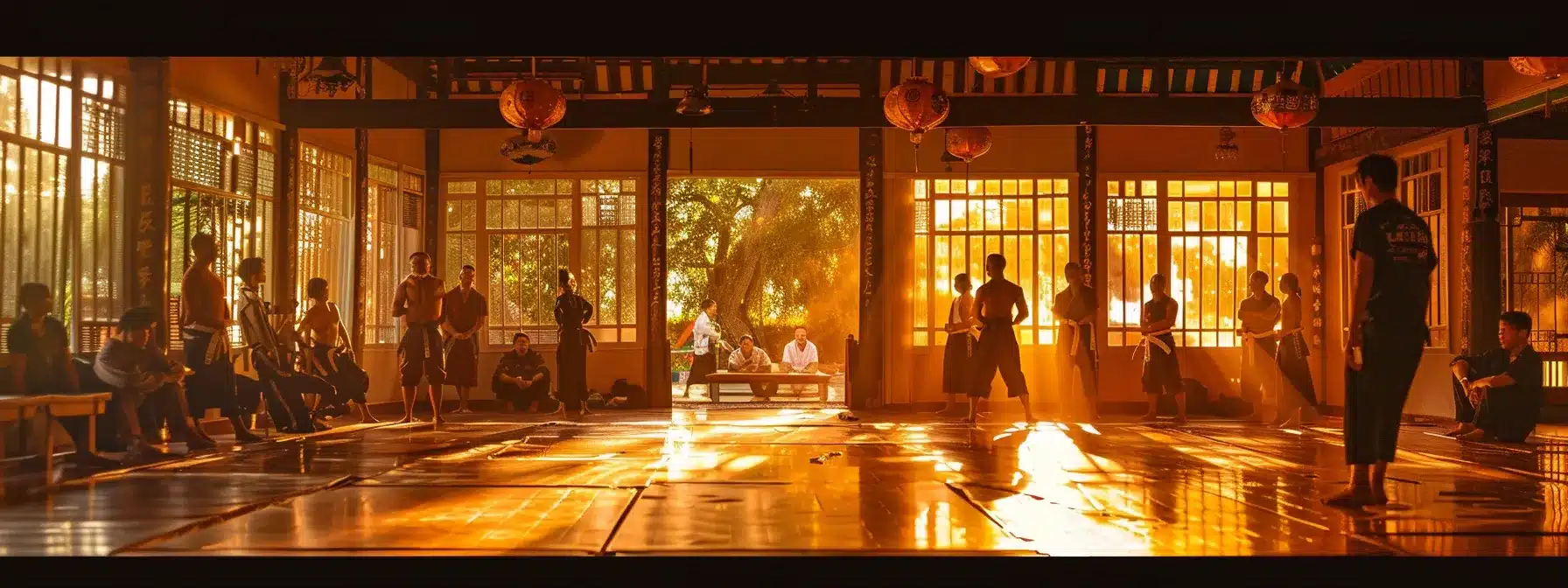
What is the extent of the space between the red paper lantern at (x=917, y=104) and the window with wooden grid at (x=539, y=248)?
400 centimetres

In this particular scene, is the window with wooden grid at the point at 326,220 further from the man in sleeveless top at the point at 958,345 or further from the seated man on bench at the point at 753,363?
the man in sleeveless top at the point at 958,345

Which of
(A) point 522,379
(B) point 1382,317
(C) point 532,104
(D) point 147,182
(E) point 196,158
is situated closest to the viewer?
(B) point 1382,317

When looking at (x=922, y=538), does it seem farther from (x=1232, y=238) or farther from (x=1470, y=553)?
(x=1232, y=238)

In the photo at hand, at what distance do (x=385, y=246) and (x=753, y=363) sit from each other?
11.8 feet

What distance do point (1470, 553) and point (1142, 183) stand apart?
8.33 m

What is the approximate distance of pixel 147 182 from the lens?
26.2 feet

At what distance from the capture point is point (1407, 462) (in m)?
6.58

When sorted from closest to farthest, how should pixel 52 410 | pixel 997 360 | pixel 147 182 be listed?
pixel 52 410 → pixel 147 182 → pixel 997 360

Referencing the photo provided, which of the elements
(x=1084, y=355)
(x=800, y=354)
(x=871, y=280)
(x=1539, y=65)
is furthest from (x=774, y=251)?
(x=1539, y=65)

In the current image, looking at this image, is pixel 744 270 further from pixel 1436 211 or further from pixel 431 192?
pixel 1436 211

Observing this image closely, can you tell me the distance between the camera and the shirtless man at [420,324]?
916cm

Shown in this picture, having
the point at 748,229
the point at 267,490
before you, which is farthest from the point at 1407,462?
the point at 748,229

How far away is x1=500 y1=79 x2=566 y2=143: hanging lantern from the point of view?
843 centimetres

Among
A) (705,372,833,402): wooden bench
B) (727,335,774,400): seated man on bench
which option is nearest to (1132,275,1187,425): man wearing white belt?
(705,372,833,402): wooden bench
